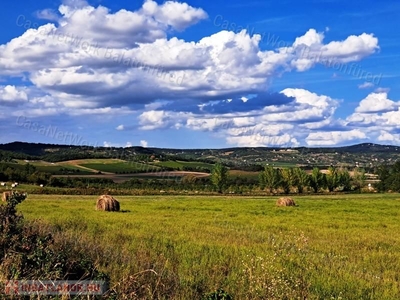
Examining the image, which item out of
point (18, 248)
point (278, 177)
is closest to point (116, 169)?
point (278, 177)

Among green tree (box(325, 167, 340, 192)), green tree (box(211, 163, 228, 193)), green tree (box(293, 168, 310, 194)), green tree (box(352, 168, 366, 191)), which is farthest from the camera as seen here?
green tree (box(352, 168, 366, 191))

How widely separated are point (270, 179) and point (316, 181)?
14987 mm

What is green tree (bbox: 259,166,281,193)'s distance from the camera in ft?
413

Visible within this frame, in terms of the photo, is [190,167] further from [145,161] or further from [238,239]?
[238,239]

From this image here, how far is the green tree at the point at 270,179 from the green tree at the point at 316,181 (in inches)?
435

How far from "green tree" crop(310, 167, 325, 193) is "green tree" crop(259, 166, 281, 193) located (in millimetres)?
11037

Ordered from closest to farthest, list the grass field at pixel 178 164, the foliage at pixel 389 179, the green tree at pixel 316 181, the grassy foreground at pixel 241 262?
the grassy foreground at pixel 241 262, the foliage at pixel 389 179, the green tree at pixel 316 181, the grass field at pixel 178 164

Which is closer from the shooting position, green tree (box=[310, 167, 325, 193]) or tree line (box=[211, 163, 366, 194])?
tree line (box=[211, 163, 366, 194])

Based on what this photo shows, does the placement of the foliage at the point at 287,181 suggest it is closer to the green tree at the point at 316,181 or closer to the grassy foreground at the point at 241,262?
the green tree at the point at 316,181

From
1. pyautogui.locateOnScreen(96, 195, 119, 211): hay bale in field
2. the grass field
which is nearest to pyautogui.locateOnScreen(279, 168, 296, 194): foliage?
the grass field

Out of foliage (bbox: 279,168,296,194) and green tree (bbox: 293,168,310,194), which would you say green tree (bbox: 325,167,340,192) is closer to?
green tree (bbox: 293,168,310,194)

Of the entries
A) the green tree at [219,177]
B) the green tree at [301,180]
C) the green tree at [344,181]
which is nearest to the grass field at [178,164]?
the green tree at [219,177]

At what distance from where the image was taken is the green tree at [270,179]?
126 m

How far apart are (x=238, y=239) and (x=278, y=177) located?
365 feet
